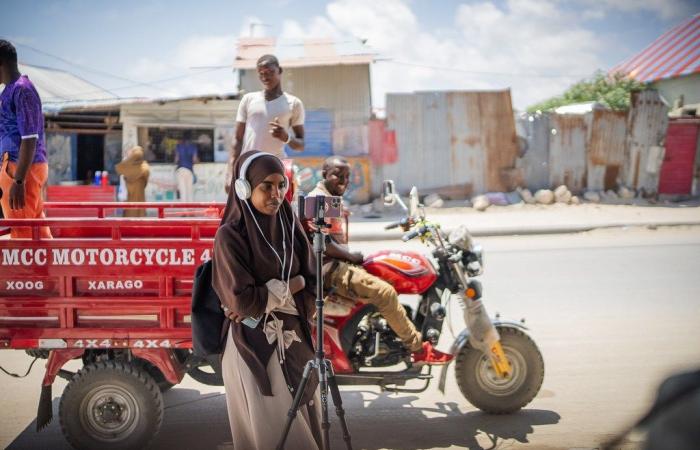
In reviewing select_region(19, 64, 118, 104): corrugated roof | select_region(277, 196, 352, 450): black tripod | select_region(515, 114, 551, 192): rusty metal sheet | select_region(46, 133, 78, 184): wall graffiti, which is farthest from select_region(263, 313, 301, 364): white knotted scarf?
select_region(19, 64, 118, 104): corrugated roof

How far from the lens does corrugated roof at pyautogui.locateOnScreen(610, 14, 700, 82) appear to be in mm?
27234

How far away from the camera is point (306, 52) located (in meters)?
18.4

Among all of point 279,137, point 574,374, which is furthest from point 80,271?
point 574,374

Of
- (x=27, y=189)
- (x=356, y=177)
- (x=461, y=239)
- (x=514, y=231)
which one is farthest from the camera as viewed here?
(x=356, y=177)

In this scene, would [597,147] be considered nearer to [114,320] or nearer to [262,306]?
[114,320]

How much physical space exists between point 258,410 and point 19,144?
9.09ft

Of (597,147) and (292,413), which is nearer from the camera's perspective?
(292,413)

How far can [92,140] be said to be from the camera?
60.5 feet

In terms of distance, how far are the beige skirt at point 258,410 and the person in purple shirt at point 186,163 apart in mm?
15034

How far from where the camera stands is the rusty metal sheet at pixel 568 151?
1891 cm

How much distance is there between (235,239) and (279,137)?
2099mm

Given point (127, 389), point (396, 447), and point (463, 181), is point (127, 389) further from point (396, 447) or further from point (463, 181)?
point (463, 181)

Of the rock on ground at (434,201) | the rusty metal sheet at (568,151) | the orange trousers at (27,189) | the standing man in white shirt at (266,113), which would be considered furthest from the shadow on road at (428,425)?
the rusty metal sheet at (568,151)

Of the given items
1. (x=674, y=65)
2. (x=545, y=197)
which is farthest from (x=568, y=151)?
(x=674, y=65)
